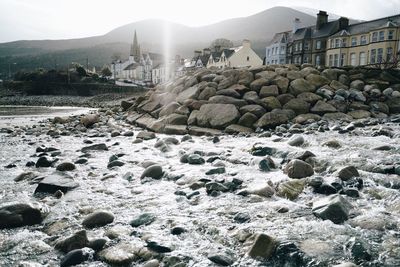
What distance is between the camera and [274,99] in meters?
9.91

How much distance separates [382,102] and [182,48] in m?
192

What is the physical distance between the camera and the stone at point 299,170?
14.5 ft

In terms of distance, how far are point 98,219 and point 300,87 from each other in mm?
8751

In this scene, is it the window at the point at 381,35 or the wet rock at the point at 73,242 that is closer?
the wet rock at the point at 73,242

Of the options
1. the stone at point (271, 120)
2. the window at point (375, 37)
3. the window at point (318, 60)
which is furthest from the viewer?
the window at point (318, 60)

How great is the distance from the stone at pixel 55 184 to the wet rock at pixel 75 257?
1.97 m

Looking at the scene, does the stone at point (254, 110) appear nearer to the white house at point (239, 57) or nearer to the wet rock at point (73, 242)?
the wet rock at point (73, 242)

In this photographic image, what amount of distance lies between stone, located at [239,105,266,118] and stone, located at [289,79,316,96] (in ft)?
5.38

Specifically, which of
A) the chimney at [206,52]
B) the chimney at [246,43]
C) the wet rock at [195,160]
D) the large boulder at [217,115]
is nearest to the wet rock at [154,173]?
the wet rock at [195,160]

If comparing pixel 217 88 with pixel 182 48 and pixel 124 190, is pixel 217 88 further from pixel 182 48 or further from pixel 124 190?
pixel 182 48

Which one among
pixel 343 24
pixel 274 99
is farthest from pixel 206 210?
pixel 343 24

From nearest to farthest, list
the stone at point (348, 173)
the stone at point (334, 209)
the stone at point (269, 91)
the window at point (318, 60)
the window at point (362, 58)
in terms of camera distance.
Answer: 1. the stone at point (334, 209)
2. the stone at point (348, 173)
3. the stone at point (269, 91)
4. the window at point (362, 58)
5. the window at point (318, 60)

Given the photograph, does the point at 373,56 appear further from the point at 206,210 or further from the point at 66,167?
the point at 206,210

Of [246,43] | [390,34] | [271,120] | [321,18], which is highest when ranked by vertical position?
[321,18]
